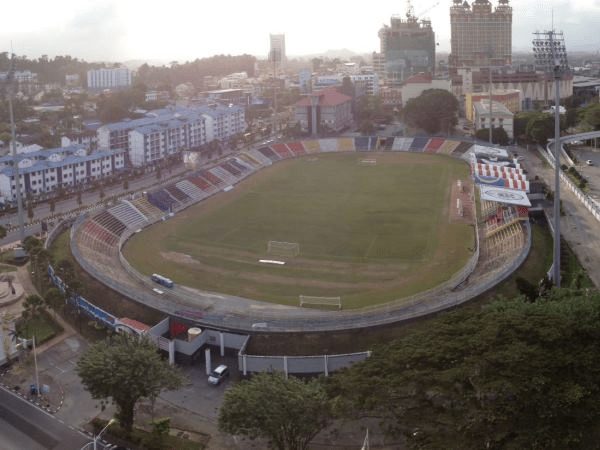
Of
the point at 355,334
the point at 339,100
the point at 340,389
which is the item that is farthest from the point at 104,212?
the point at 339,100

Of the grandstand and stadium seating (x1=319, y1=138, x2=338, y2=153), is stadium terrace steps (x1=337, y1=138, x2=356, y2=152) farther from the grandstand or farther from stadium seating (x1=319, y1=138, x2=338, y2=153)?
the grandstand

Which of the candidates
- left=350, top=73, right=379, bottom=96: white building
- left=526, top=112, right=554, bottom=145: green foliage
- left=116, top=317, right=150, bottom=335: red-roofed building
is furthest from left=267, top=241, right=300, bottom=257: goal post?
left=350, top=73, right=379, bottom=96: white building

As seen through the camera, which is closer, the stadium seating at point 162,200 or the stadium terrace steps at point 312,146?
the stadium seating at point 162,200

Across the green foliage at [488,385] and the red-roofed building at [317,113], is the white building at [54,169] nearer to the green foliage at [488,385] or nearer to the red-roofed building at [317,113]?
the red-roofed building at [317,113]

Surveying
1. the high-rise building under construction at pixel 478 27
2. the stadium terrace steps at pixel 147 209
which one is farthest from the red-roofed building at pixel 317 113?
the high-rise building under construction at pixel 478 27

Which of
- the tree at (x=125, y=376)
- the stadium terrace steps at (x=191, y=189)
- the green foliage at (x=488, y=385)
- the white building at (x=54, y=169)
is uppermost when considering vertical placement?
the white building at (x=54, y=169)

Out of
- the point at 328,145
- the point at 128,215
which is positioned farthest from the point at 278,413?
the point at 328,145

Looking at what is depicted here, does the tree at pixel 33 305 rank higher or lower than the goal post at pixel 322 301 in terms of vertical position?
higher
